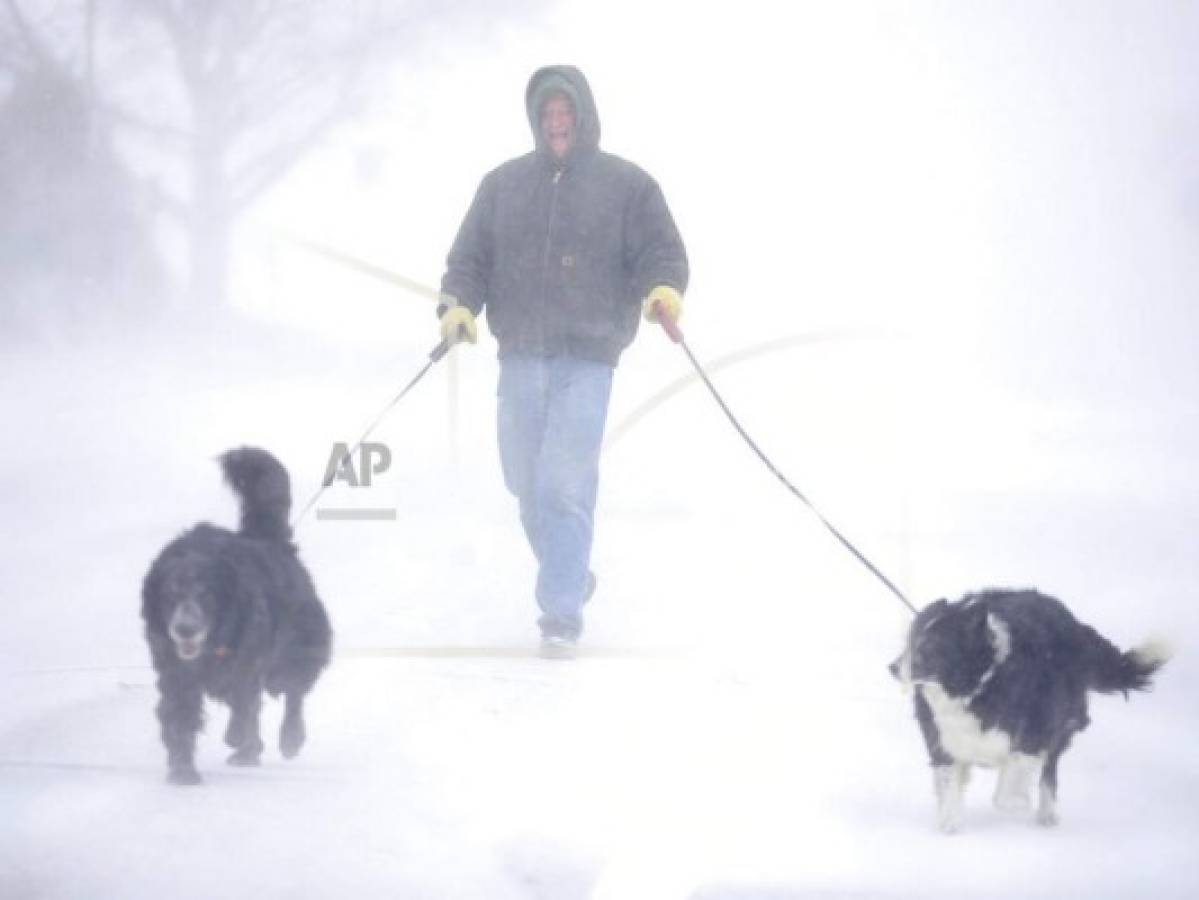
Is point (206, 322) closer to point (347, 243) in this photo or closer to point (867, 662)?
point (347, 243)

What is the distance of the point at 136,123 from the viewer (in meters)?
20.2

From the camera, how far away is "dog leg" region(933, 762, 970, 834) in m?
4.71

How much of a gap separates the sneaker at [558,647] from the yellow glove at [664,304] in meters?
1.20

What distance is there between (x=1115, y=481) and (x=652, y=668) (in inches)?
297

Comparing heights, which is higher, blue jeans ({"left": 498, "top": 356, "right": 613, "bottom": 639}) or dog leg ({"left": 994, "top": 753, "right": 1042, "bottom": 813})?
blue jeans ({"left": 498, "top": 356, "right": 613, "bottom": 639})

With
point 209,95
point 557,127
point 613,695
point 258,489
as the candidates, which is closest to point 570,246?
point 557,127

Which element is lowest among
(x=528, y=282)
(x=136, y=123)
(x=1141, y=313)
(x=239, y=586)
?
(x=239, y=586)

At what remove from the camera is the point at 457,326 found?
7.05m

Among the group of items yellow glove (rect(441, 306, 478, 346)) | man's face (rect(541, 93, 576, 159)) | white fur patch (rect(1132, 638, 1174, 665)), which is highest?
man's face (rect(541, 93, 576, 159))

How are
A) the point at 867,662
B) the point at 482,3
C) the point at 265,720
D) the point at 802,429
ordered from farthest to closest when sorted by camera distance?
the point at 482,3 → the point at 802,429 → the point at 867,662 → the point at 265,720

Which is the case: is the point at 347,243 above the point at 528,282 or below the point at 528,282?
above

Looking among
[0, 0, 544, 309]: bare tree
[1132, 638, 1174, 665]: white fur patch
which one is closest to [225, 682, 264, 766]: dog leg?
[1132, 638, 1174, 665]: white fur patch

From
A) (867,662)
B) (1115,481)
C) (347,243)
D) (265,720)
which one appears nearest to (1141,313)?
(1115,481)

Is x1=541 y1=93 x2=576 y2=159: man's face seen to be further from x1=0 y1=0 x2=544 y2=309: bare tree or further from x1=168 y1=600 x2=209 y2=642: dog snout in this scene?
x1=0 y1=0 x2=544 y2=309: bare tree
